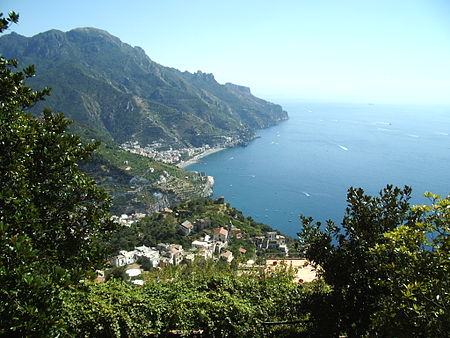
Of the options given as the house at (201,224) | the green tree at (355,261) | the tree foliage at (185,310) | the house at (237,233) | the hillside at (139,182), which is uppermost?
the green tree at (355,261)

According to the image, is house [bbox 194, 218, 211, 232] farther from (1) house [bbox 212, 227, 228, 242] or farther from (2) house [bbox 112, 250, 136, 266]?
(2) house [bbox 112, 250, 136, 266]

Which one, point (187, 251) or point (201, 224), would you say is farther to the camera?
point (201, 224)

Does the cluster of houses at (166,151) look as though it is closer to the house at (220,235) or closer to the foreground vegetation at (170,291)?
the house at (220,235)

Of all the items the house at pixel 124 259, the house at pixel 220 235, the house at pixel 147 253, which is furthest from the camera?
the house at pixel 220 235

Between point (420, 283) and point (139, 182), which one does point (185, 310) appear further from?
point (139, 182)

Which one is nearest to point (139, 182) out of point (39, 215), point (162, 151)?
point (162, 151)

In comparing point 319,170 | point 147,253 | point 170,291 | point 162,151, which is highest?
point 170,291

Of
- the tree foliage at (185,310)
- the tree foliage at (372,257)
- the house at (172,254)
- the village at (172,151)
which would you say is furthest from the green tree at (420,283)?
the village at (172,151)
